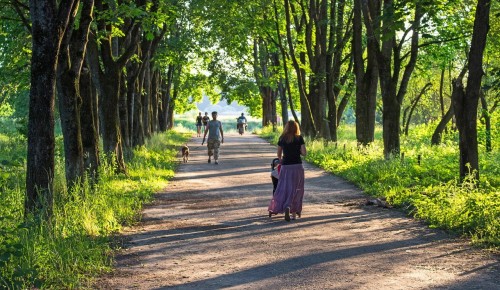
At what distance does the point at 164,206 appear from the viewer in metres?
14.1

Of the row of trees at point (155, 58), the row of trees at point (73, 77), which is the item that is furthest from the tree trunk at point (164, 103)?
the row of trees at point (73, 77)

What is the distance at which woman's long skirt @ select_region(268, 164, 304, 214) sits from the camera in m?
12.2

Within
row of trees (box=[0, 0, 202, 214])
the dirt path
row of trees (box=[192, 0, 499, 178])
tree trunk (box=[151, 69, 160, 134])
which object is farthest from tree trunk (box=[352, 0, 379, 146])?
tree trunk (box=[151, 69, 160, 134])

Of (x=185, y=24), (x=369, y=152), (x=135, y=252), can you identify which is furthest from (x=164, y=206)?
(x=185, y=24)

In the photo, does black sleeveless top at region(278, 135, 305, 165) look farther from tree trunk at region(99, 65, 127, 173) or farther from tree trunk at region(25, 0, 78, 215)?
tree trunk at region(99, 65, 127, 173)

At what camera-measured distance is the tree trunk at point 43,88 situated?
922cm

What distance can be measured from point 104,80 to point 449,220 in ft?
33.5

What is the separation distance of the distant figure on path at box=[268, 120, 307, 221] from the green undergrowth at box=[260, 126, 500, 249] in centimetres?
201

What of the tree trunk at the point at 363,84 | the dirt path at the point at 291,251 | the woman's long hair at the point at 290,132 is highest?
the tree trunk at the point at 363,84

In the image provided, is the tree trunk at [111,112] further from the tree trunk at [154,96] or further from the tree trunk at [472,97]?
the tree trunk at [154,96]

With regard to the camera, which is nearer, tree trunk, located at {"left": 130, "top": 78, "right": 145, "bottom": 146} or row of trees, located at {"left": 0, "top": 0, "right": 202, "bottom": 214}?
row of trees, located at {"left": 0, "top": 0, "right": 202, "bottom": 214}

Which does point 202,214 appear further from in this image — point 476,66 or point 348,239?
point 476,66

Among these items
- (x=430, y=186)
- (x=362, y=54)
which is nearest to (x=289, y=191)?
(x=430, y=186)

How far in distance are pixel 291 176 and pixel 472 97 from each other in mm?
3836
